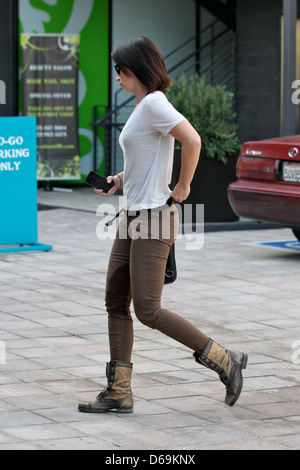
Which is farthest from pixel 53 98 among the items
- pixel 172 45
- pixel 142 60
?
pixel 142 60

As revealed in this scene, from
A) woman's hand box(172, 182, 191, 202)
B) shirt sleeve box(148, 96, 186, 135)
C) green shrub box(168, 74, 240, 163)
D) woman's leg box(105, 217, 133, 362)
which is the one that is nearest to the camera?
shirt sleeve box(148, 96, 186, 135)

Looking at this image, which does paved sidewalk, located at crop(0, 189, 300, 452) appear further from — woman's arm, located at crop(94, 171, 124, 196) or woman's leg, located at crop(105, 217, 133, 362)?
woman's arm, located at crop(94, 171, 124, 196)

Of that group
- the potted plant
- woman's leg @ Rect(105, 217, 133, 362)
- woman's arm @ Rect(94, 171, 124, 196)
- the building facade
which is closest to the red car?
the potted plant

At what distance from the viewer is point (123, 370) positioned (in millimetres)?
4938

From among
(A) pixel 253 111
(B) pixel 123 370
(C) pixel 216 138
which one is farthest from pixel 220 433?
(A) pixel 253 111

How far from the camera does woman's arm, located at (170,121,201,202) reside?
15.4 feet

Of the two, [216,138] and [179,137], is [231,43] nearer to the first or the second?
[216,138]

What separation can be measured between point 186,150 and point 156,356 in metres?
1.72

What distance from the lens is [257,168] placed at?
9.88m

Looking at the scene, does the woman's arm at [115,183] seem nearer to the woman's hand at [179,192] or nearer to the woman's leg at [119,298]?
the woman's leg at [119,298]

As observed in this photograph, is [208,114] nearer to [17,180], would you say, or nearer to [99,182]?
[17,180]

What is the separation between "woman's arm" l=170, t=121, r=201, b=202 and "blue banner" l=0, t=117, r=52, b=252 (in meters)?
5.48

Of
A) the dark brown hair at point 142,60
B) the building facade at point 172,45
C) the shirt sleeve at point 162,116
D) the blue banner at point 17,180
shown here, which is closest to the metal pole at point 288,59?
the blue banner at point 17,180

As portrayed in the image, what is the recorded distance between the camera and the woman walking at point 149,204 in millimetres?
4746
